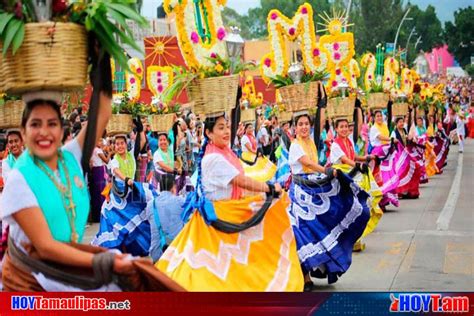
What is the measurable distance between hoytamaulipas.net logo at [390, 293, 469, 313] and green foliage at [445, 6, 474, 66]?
1304 mm

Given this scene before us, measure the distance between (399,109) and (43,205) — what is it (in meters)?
14.9

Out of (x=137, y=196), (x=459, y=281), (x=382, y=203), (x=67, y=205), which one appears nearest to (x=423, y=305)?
(x=459, y=281)

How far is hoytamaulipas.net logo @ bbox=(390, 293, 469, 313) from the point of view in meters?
5.64

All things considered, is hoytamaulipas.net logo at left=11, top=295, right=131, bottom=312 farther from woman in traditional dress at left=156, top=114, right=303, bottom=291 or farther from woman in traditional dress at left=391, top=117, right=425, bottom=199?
woman in traditional dress at left=391, top=117, right=425, bottom=199

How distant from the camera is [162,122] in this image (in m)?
13.1

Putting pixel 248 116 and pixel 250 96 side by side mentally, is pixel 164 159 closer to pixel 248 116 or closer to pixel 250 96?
pixel 250 96

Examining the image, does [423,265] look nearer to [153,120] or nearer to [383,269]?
[383,269]

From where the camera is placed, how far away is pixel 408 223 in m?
13.7

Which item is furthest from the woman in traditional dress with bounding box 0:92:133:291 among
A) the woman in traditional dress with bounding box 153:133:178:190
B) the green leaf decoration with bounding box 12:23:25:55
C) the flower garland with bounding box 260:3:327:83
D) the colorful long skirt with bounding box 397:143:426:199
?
the colorful long skirt with bounding box 397:143:426:199

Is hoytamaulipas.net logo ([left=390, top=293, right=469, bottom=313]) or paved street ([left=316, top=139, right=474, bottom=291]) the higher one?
hoytamaulipas.net logo ([left=390, top=293, right=469, bottom=313])

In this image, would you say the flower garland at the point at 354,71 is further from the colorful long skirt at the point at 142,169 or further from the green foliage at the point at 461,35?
the green foliage at the point at 461,35

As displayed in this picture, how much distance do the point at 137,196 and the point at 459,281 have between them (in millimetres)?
4292

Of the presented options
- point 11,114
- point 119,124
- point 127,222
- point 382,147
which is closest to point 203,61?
point 11,114

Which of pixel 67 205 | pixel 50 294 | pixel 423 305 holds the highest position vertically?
pixel 67 205
